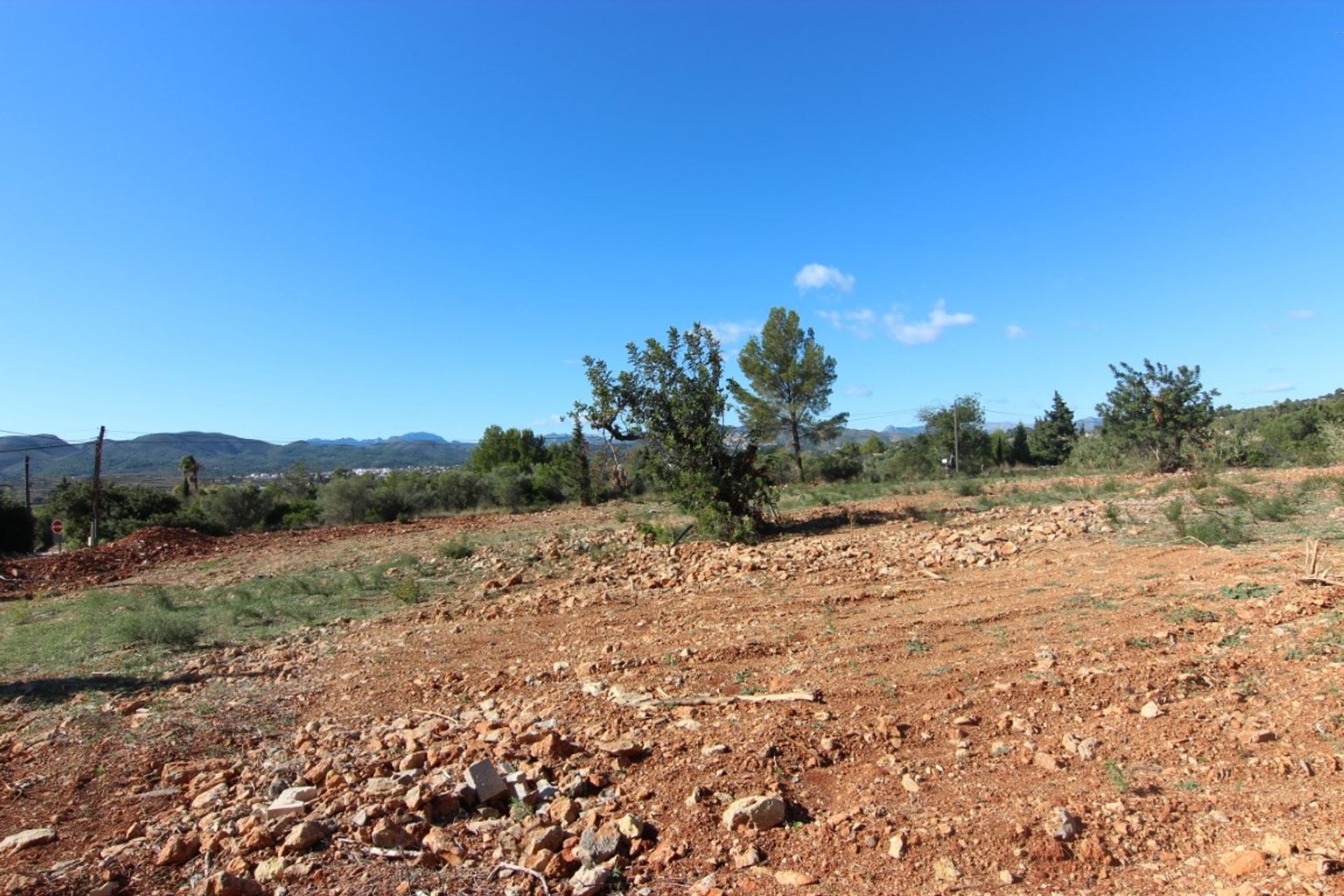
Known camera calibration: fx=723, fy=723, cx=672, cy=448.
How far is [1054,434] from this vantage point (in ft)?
156

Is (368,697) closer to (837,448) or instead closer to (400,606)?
(400,606)

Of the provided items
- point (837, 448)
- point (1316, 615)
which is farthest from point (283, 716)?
point (837, 448)

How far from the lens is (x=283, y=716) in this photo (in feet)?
19.0

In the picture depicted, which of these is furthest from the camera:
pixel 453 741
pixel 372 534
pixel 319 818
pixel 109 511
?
pixel 109 511

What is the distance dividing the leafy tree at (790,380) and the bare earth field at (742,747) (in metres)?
27.6

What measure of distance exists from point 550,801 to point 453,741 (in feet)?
4.27

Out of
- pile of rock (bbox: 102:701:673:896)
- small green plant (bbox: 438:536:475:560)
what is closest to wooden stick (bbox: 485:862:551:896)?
pile of rock (bbox: 102:701:673:896)

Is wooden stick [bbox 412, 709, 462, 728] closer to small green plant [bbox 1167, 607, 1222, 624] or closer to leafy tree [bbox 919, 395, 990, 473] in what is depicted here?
small green plant [bbox 1167, 607, 1222, 624]

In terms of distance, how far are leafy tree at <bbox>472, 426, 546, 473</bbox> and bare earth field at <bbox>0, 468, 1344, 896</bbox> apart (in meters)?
43.5

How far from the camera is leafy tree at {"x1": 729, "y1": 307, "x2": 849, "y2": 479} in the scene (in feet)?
119

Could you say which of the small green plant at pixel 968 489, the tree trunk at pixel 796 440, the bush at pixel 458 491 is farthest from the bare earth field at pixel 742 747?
the tree trunk at pixel 796 440

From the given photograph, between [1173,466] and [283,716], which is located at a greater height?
[1173,466]

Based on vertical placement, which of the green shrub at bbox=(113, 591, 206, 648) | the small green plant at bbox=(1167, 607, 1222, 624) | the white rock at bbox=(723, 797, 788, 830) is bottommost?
the green shrub at bbox=(113, 591, 206, 648)

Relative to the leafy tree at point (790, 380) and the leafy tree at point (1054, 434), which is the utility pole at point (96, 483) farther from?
the leafy tree at point (1054, 434)
